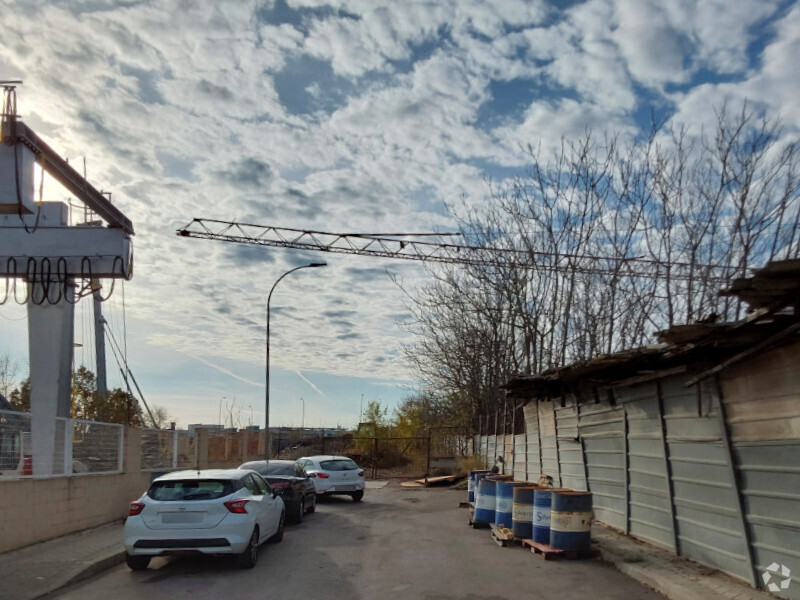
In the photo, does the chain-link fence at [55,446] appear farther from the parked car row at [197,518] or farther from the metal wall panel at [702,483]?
→ the metal wall panel at [702,483]

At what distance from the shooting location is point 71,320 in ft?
67.1

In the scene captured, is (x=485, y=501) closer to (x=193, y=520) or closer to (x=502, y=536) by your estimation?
(x=502, y=536)

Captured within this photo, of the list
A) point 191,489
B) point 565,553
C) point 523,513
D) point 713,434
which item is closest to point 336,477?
point 523,513

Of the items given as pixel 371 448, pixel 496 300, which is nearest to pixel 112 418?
pixel 371 448

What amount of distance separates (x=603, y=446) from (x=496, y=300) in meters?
19.9

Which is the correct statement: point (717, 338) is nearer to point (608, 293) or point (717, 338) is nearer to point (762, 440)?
point (762, 440)

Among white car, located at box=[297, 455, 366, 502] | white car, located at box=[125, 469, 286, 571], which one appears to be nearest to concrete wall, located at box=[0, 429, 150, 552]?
white car, located at box=[125, 469, 286, 571]

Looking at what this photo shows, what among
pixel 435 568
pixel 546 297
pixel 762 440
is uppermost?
Answer: pixel 546 297

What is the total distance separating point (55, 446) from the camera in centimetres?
1396

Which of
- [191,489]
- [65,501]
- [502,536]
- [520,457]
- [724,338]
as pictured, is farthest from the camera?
[520,457]

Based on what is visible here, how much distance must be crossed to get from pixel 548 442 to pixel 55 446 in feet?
37.9

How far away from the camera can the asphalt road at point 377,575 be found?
9008 millimetres

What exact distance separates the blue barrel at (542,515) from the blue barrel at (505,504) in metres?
1.93

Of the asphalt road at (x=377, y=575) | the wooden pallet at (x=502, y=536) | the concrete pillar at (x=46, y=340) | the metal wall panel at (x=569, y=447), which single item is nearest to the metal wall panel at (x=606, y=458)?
the metal wall panel at (x=569, y=447)
